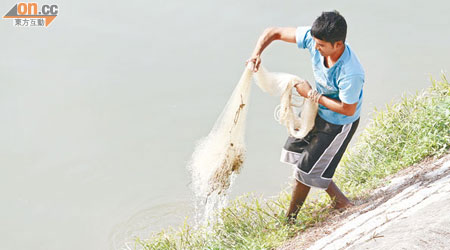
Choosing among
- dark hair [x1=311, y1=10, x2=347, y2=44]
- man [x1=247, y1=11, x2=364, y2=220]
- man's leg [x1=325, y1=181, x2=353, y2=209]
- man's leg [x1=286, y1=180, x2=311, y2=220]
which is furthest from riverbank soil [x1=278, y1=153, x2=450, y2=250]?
dark hair [x1=311, y1=10, x2=347, y2=44]

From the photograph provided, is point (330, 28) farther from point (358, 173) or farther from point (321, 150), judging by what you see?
point (358, 173)

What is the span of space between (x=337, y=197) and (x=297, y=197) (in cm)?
32

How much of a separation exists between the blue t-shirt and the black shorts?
6cm

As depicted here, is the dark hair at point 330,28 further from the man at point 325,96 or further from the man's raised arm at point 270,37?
the man's raised arm at point 270,37

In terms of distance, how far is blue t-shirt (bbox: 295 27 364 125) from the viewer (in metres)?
2.81

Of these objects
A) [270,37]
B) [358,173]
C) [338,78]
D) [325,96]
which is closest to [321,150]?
[325,96]

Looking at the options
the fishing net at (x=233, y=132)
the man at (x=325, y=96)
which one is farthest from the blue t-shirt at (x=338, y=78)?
the fishing net at (x=233, y=132)

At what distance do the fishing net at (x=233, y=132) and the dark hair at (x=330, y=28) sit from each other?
0.49 metres

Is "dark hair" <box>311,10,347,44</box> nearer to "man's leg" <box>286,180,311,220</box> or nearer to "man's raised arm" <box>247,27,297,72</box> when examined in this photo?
"man's raised arm" <box>247,27,297,72</box>

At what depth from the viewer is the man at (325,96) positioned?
9.07 feet

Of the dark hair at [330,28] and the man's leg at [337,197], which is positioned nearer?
the dark hair at [330,28]

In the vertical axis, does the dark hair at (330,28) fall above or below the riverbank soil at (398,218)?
above

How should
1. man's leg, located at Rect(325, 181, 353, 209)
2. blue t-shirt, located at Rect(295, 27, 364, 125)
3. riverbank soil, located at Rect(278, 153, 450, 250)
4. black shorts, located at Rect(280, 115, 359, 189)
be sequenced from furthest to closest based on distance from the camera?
man's leg, located at Rect(325, 181, 353, 209) < black shorts, located at Rect(280, 115, 359, 189) < blue t-shirt, located at Rect(295, 27, 364, 125) < riverbank soil, located at Rect(278, 153, 450, 250)

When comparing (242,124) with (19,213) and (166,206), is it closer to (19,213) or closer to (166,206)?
(166,206)
